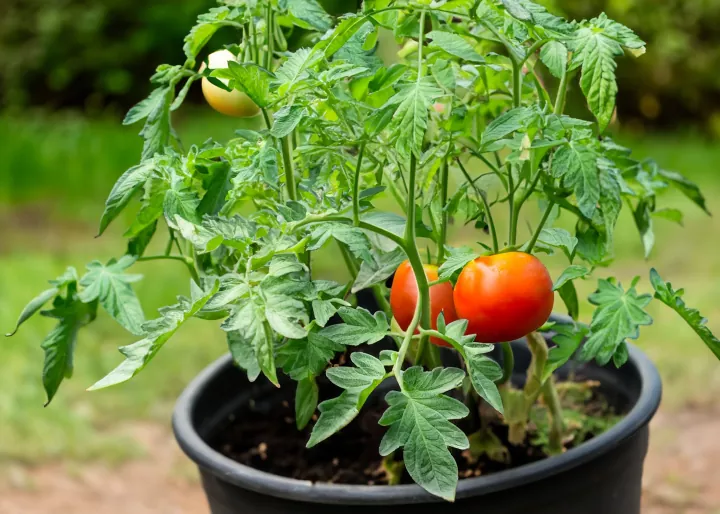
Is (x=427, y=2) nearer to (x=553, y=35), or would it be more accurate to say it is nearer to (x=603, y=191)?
(x=553, y=35)

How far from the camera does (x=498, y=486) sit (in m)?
0.81

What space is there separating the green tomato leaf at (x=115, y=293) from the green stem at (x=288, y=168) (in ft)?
0.60

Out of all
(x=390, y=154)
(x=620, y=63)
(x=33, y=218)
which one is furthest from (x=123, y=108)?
(x=390, y=154)

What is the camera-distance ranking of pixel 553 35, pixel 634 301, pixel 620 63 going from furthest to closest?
pixel 620 63
pixel 634 301
pixel 553 35

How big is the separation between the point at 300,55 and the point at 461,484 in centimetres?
41

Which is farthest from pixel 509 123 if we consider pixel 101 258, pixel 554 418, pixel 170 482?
pixel 101 258

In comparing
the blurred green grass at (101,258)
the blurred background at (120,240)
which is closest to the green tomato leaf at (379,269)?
the blurred background at (120,240)

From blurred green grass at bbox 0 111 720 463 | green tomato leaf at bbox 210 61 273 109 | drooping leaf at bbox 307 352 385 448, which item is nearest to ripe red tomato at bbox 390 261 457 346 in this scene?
drooping leaf at bbox 307 352 385 448

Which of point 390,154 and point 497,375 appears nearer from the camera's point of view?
point 497,375

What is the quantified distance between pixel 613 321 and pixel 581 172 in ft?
0.52

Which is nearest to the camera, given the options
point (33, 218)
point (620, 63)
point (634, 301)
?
point (634, 301)

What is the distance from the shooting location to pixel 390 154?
85 cm

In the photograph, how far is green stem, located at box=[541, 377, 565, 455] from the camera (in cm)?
102

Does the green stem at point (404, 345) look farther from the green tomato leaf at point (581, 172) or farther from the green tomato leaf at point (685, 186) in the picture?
the green tomato leaf at point (685, 186)
